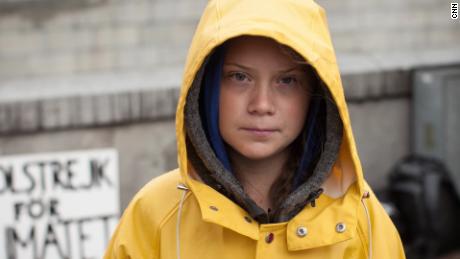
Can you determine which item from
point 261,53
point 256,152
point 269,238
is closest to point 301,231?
point 269,238

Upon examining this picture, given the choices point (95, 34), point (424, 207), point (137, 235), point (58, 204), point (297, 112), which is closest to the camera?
point (297, 112)

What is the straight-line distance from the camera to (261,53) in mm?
2434

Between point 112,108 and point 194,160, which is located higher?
point 194,160

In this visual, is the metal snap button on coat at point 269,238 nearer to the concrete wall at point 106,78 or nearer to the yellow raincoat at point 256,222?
the yellow raincoat at point 256,222

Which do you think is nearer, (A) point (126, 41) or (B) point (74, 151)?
(B) point (74, 151)

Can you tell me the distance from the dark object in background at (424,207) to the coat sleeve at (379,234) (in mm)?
3395

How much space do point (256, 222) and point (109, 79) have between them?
3.55m

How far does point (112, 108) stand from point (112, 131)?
0.15 meters

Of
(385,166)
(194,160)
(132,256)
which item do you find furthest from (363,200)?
(385,166)

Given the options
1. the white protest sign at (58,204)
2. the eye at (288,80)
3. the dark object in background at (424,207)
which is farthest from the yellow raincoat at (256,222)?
the dark object in background at (424,207)

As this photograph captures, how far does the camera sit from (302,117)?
254 cm

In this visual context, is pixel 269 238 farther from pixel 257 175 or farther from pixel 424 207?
pixel 424 207

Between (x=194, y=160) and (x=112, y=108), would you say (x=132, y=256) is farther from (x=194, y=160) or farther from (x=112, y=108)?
(x=112, y=108)

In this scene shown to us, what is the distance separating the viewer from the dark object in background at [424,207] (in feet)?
20.0
